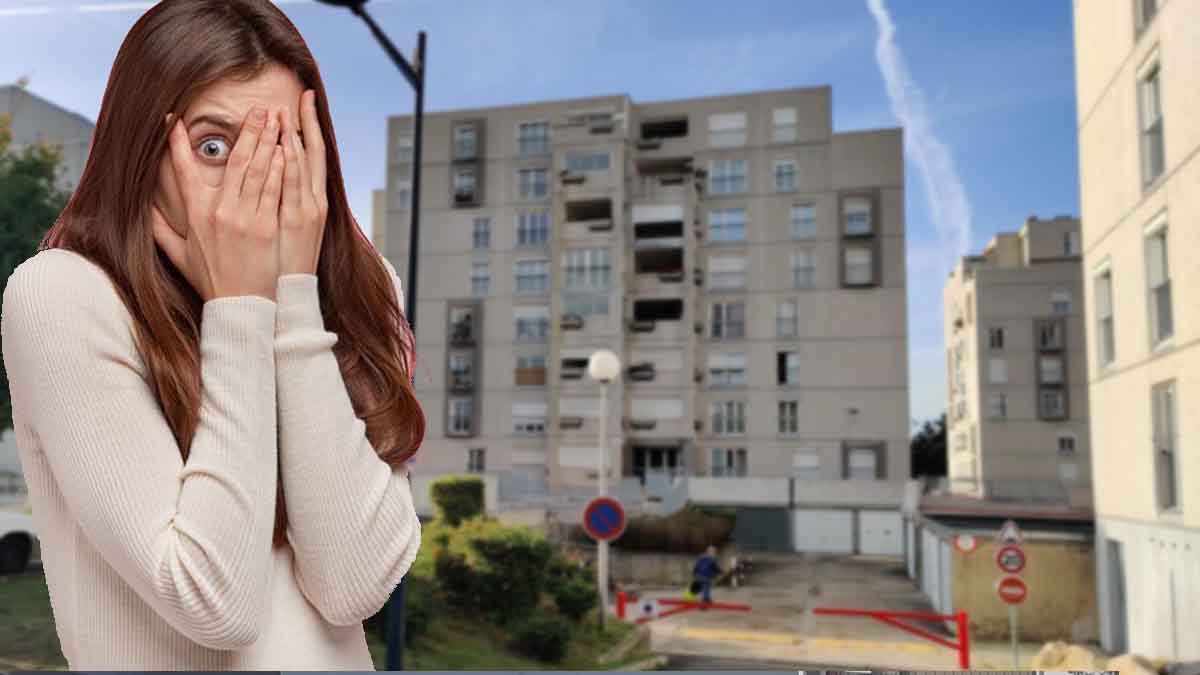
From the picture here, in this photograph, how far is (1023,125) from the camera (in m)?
15.6

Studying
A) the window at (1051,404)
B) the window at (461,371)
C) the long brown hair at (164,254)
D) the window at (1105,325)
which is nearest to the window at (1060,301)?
the window at (1051,404)

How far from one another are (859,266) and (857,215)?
3.00ft

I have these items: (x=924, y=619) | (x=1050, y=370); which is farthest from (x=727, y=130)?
(x=924, y=619)

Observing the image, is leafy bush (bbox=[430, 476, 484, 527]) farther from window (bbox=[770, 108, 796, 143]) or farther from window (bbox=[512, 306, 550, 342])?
window (bbox=[770, 108, 796, 143])

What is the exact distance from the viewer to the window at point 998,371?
17906 millimetres

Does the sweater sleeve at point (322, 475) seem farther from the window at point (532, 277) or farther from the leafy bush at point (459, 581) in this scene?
the window at point (532, 277)

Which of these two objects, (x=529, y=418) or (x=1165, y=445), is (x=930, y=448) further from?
(x=1165, y=445)

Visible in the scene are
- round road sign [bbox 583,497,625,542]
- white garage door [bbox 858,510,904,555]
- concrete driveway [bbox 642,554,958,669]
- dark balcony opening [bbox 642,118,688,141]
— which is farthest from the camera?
dark balcony opening [bbox 642,118,688,141]

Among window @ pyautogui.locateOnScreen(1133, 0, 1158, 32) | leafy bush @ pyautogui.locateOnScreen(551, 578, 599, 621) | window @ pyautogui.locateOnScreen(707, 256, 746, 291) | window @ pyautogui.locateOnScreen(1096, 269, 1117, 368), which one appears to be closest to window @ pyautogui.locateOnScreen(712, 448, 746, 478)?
window @ pyautogui.locateOnScreen(707, 256, 746, 291)

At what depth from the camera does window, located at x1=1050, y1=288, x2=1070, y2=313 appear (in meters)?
18.3

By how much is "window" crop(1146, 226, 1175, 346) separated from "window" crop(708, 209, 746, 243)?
38.1ft

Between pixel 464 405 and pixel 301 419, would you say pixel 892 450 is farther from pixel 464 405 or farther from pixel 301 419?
pixel 301 419

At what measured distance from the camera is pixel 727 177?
17.2m

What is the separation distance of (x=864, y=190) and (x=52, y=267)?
56.6ft
